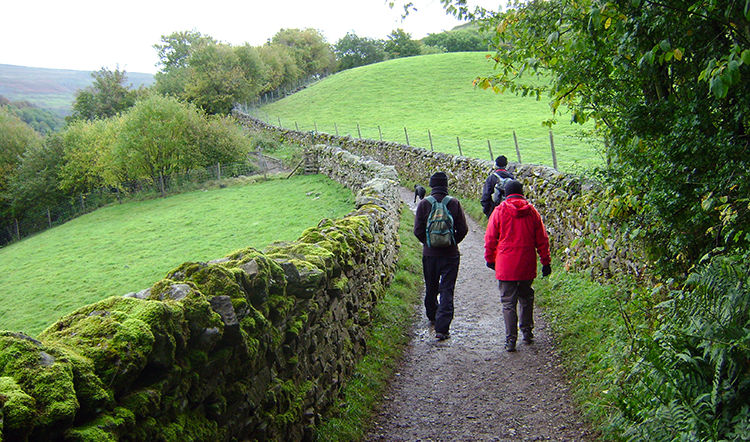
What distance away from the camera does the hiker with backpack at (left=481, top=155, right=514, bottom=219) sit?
11.5m

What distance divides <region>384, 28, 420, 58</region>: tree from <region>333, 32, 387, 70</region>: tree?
6.10ft

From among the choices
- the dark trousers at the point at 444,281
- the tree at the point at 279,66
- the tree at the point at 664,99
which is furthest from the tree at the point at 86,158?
the tree at the point at 664,99

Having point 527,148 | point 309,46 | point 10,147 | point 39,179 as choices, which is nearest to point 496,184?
point 527,148

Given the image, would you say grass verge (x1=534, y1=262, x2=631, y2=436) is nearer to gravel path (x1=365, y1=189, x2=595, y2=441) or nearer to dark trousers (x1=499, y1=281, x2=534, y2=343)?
gravel path (x1=365, y1=189, x2=595, y2=441)

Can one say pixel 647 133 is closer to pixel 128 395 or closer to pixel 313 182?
pixel 128 395

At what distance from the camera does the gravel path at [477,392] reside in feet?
18.1

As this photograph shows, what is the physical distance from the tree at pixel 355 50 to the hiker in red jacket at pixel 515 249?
9501 cm

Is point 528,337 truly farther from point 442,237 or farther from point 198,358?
point 198,358

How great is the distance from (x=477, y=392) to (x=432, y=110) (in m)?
→ 48.7

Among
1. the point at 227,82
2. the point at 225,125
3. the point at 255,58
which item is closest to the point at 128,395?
the point at 225,125

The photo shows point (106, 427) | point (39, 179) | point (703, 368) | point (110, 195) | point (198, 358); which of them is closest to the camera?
point (106, 427)

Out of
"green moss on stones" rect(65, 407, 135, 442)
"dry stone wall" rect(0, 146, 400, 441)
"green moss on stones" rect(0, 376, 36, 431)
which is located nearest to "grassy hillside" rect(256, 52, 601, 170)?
"dry stone wall" rect(0, 146, 400, 441)

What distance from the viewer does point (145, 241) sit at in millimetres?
22859

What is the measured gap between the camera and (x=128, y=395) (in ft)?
9.59
